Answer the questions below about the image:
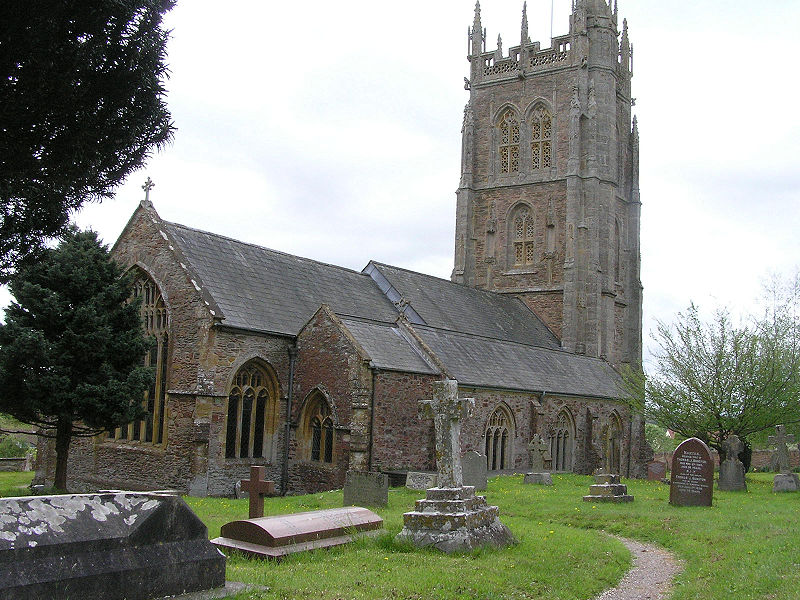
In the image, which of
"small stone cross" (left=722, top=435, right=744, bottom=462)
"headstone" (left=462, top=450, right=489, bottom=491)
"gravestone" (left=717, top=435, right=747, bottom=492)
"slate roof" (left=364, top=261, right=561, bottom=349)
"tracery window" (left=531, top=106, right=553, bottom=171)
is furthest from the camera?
"tracery window" (left=531, top=106, right=553, bottom=171)

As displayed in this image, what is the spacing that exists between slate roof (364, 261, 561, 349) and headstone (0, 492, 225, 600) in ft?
76.0

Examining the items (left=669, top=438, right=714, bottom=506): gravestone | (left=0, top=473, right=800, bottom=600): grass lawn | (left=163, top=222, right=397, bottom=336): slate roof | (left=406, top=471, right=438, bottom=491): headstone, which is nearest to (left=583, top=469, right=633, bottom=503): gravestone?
(left=0, top=473, right=800, bottom=600): grass lawn

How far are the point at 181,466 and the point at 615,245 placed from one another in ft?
93.0

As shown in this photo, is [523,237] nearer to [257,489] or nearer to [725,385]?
[725,385]

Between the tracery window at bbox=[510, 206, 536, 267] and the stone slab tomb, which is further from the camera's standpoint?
the tracery window at bbox=[510, 206, 536, 267]

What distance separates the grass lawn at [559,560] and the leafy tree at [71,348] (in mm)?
4361

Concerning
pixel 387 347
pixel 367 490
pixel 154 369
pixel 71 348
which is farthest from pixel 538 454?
pixel 71 348

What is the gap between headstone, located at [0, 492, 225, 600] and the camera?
619 centimetres

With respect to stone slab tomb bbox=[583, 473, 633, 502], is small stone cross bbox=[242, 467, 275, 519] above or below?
above

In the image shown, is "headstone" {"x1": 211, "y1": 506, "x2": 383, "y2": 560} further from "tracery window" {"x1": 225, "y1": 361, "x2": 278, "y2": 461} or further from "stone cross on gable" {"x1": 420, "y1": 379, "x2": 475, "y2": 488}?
"tracery window" {"x1": 225, "y1": 361, "x2": 278, "y2": 461}

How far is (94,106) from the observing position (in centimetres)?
961

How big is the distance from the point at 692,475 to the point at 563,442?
12686 mm

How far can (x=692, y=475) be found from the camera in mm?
17625

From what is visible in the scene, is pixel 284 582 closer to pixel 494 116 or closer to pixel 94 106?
pixel 94 106
